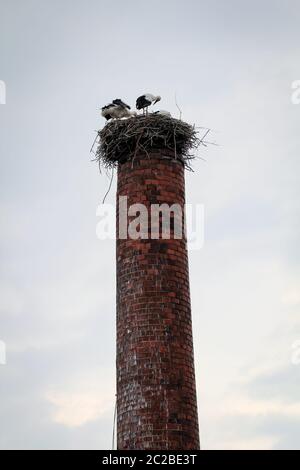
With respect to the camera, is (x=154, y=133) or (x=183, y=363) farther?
(x=154, y=133)

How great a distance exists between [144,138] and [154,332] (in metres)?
3.43

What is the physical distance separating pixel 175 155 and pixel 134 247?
1.85 meters

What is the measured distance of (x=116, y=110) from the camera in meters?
17.2

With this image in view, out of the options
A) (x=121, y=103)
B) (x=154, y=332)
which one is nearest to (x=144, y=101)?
(x=121, y=103)

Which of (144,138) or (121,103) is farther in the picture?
(121,103)

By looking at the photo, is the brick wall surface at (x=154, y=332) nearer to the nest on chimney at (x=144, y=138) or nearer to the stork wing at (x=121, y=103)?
the nest on chimney at (x=144, y=138)

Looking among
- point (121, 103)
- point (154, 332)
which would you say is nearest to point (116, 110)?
point (121, 103)

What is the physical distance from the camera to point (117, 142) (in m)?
15.7

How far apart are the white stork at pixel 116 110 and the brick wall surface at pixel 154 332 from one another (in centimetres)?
188

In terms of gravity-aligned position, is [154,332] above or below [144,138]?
below

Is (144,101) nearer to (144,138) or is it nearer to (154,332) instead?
(144,138)
